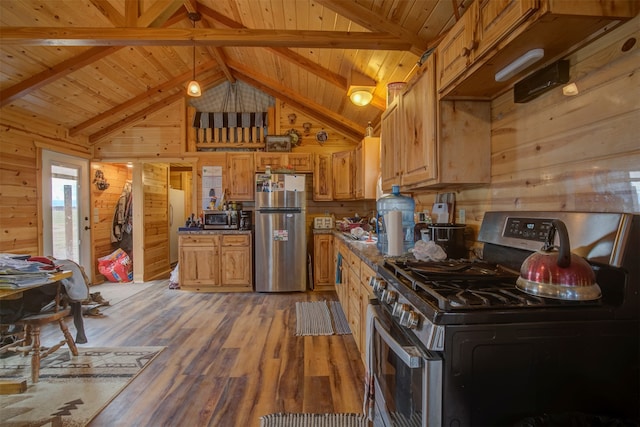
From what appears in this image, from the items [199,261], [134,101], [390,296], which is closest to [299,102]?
[134,101]

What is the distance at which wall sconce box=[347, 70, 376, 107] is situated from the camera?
299 cm

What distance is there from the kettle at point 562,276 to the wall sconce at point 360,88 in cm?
246

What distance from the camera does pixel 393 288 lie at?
1.26m

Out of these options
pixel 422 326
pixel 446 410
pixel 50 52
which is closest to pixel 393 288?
pixel 422 326

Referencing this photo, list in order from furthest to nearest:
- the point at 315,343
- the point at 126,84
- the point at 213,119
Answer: the point at 213,119 → the point at 126,84 → the point at 315,343

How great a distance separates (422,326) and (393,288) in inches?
15.4

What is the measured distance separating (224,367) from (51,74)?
3744 mm

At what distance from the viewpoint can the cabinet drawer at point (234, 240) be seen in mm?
4375

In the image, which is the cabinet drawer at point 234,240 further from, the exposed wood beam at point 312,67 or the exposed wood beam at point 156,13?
the exposed wood beam at point 156,13

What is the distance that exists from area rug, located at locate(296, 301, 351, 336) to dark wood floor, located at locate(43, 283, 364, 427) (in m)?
0.10

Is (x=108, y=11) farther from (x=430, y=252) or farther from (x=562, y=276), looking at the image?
(x=562, y=276)

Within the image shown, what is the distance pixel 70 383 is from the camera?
2027 millimetres

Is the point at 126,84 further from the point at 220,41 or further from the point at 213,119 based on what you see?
the point at 220,41

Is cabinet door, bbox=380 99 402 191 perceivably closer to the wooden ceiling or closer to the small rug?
the wooden ceiling
